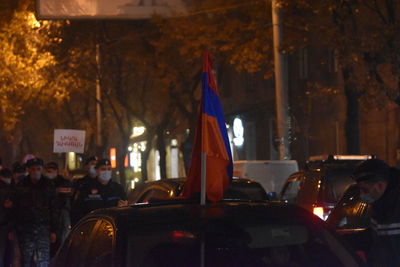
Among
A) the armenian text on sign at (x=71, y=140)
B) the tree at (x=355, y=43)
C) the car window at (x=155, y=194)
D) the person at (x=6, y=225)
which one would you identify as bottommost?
the person at (x=6, y=225)

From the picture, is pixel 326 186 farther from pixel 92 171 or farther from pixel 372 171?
pixel 372 171

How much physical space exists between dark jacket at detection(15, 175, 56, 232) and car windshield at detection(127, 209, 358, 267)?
19.6ft

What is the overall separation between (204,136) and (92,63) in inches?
1135

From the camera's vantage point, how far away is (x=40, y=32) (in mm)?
30266

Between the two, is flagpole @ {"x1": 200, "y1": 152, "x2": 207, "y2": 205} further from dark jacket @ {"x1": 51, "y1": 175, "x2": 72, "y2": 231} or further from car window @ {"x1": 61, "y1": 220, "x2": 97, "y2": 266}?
dark jacket @ {"x1": 51, "y1": 175, "x2": 72, "y2": 231}

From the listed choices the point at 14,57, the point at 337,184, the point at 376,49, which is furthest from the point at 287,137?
the point at 14,57

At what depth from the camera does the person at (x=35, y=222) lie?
11.1 metres

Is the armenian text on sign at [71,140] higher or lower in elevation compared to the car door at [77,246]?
higher

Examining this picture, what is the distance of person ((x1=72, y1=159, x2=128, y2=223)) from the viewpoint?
1182 centimetres

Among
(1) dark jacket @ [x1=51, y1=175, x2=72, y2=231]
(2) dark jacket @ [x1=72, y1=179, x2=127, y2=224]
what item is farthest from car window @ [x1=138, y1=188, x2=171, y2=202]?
(1) dark jacket @ [x1=51, y1=175, x2=72, y2=231]

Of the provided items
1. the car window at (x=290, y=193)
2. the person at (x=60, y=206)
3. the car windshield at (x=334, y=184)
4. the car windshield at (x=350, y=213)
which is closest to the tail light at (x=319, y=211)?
the car windshield at (x=334, y=184)

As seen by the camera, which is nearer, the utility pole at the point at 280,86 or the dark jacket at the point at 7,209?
the dark jacket at the point at 7,209

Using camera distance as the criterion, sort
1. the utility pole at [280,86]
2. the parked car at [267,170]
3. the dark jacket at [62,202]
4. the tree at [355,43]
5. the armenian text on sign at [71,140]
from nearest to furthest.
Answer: the dark jacket at [62,202], the tree at [355,43], the parked car at [267,170], the utility pole at [280,86], the armenian text on sign at [71,140]

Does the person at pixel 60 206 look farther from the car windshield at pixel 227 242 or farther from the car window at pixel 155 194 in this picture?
the car windshield at pixel 227 242
